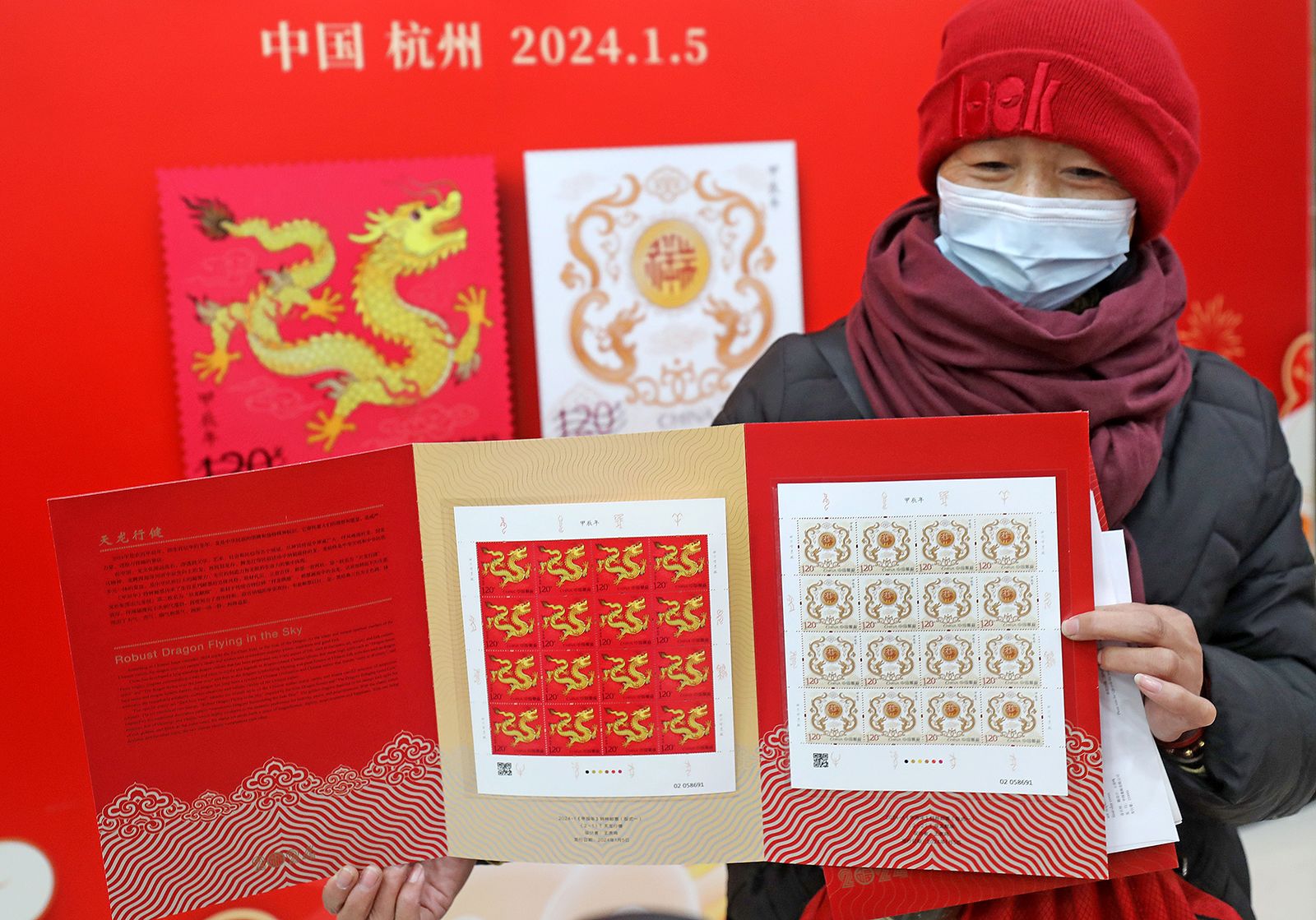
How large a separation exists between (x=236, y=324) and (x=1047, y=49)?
4.25ft

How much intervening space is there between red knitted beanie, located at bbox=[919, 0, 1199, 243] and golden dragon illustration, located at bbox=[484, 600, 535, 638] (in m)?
0.67

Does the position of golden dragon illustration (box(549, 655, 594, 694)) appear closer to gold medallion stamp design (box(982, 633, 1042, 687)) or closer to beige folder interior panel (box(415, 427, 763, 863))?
beige folder interior panel (box(415, 427, 763, 863))

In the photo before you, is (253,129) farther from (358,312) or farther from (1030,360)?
(1030,360)

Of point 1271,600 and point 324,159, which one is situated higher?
point 324,159

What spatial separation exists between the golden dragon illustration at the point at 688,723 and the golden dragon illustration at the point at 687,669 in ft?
0.07

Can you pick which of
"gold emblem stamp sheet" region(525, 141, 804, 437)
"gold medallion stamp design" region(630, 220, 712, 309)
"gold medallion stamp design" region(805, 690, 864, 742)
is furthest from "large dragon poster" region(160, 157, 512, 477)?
"gold medallion stamp design" region(805, 690, 864, 742)

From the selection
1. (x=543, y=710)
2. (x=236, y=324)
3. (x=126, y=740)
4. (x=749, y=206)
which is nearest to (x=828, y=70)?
(x=749, y=206)

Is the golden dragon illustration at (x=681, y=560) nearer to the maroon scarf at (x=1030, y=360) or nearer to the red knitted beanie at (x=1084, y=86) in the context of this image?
the maroon scarf at (x=1030, y=360)

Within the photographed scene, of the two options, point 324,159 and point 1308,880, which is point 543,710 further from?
point 1308,880

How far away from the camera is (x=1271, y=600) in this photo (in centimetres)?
97

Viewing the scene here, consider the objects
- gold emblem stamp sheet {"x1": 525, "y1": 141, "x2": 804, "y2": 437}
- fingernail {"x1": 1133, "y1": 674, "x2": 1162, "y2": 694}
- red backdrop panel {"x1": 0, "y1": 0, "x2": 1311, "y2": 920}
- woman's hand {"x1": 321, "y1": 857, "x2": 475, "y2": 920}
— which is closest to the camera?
fingernail {"x1": 1133, "y1": 674, "x2": 1162, "y2": 694}

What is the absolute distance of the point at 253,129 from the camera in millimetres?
1616

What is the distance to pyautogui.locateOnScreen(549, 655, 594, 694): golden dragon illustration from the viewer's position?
0.87 m

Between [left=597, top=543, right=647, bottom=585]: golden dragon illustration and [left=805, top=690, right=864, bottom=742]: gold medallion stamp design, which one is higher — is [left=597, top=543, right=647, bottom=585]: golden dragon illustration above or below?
above
